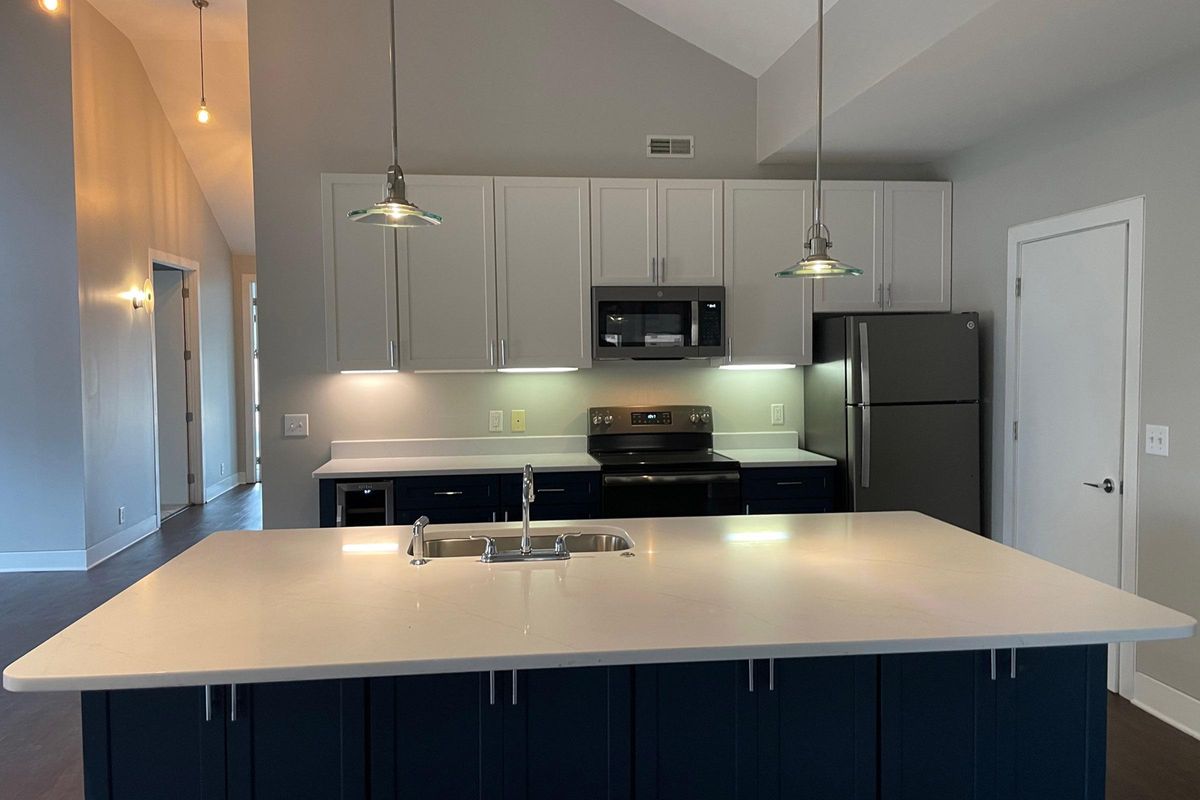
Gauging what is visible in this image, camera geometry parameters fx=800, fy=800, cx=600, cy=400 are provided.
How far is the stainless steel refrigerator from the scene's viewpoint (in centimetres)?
391

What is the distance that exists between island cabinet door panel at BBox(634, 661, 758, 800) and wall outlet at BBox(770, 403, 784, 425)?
9.71 feet

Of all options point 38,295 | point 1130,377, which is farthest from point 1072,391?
point 38,295

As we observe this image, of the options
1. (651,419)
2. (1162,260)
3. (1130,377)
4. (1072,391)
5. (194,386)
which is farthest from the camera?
(194,386)

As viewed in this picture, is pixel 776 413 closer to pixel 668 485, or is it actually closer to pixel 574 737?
pixel 668 485

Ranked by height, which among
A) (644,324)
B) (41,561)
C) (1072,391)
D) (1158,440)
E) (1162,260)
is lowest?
(41,561)

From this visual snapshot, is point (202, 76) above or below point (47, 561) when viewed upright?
above

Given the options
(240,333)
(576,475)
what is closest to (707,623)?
(576,475)

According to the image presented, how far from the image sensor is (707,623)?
1.67m

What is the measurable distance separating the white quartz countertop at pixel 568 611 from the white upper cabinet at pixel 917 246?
2220 mm

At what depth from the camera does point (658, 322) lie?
416 cm

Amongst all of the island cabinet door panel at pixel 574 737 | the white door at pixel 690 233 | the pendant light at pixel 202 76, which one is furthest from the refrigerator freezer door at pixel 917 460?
the pendant light at pixel 202 76

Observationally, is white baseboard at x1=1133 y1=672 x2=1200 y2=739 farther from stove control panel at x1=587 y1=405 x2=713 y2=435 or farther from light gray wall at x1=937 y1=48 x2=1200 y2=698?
stove control panel at x1=587 y1=405 x2=713 y2=435

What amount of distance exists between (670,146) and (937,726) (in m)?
3.42

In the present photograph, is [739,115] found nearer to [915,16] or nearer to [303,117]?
[915,16]
